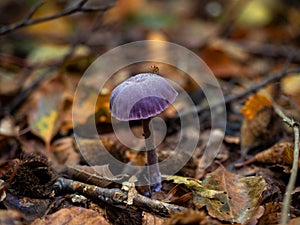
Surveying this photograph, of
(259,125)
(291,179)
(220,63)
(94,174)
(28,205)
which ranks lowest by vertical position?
(28,205)

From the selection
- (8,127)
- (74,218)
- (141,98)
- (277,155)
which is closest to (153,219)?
(74,218)

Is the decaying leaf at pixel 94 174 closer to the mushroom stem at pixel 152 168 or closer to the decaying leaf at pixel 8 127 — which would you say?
the mushroom stem at pixel 152 168

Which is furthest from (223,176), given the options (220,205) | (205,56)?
(205,56)

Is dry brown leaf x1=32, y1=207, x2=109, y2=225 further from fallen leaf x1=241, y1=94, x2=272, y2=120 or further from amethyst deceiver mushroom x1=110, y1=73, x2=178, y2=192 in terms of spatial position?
fallen leaf x1=241, y1=94, x2=272, y2=120

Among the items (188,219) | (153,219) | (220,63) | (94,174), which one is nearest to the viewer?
(188,219)

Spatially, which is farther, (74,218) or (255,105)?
(255,105)

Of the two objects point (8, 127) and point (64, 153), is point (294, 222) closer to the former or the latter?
point (64, 153)
